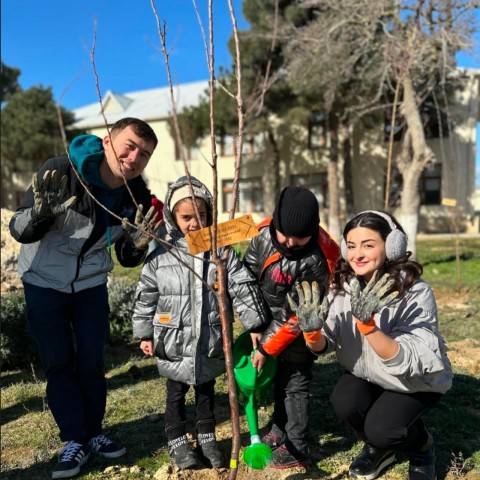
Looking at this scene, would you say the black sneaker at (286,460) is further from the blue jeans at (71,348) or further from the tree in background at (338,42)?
the tree in background at (338,42)

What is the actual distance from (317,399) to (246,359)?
1087mm

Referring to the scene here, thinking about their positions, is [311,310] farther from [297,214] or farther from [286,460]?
[286,460]

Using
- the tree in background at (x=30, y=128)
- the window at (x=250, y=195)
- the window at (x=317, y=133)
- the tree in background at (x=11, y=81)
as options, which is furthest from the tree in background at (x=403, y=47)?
the tree in background at (x=11, y=81)

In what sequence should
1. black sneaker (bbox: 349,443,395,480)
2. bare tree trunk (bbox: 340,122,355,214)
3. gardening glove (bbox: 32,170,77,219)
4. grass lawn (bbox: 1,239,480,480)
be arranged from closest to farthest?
gardening glove (bbox: 32,170,77,219) < black sneaker (bbox: 349,443,395,480) < grass lawn (bbox: 1,239,480,480) < bare tree trunk (bbox: 340,122,355,214)

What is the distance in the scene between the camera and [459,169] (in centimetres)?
1989

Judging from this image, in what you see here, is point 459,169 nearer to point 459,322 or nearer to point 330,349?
point 459,322

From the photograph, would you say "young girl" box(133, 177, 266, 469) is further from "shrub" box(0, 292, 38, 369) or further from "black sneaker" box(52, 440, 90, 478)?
"shrub" box(0, 292, 38, 369)

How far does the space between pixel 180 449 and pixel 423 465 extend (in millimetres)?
1162

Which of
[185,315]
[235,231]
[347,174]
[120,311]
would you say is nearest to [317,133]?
[347,174]

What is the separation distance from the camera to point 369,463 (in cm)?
240

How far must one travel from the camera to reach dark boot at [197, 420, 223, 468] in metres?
2.47

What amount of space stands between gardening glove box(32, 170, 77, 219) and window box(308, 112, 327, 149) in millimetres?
20522

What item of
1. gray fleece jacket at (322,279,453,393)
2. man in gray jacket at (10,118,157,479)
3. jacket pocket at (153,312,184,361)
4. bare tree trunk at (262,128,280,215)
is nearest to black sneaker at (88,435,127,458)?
man in gray jacket at (10,118,157,479)

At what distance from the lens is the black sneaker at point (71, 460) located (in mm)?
2434
